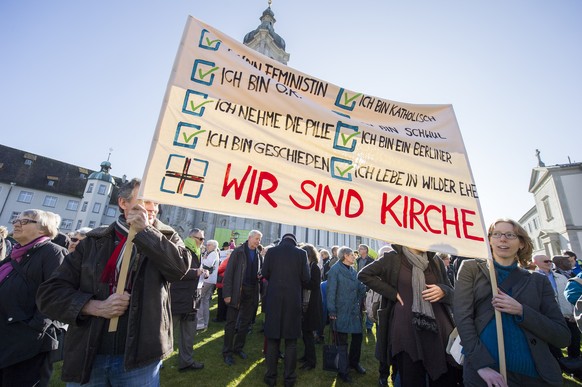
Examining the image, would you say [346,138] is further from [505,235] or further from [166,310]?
[166,310]

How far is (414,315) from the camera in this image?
3.12m

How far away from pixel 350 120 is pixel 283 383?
4.43 m

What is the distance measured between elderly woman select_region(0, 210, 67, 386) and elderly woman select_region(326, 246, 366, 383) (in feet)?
13.5

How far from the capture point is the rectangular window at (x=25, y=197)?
124 ft

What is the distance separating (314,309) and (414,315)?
2.95 m

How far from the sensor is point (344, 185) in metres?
2.62

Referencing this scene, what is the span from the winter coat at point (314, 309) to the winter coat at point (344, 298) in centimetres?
44

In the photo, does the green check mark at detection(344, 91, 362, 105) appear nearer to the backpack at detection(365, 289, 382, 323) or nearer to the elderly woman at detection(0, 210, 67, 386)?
the backpack at detection(365, 289, 382, 323)

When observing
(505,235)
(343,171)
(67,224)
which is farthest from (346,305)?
(67,224)

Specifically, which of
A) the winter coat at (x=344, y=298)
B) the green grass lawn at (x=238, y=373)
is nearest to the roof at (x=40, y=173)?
the green grass lawn at (x=238, y=373)

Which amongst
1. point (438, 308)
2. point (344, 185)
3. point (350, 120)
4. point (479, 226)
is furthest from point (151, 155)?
point (438, 308)

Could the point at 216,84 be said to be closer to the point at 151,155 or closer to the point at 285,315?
the point at 151,155

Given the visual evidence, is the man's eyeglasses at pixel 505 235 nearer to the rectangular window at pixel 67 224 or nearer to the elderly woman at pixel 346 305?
the elderly woman at pixel 346 305

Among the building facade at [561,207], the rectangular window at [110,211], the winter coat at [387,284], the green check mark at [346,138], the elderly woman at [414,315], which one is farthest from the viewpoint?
the rectangular window at [110,211]
